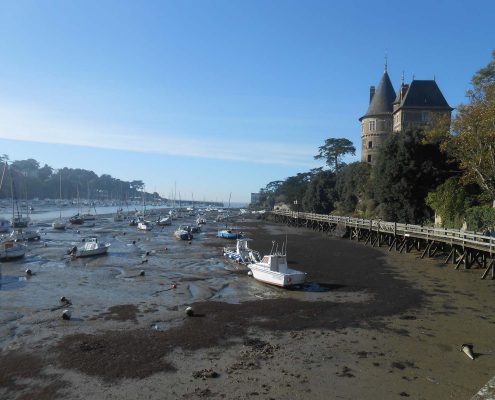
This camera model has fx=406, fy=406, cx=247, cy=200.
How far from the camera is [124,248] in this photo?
4709 cm

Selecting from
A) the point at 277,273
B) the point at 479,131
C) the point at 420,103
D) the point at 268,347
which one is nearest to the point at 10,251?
the point at 277,273

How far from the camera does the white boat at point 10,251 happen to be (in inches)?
1423

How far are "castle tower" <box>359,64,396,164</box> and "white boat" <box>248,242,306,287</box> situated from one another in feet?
175

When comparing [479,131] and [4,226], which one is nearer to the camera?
[479,131]

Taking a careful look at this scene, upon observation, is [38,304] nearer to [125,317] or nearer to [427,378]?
[125,317]

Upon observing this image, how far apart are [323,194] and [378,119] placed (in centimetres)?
1951

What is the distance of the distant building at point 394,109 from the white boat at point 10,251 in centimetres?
5016

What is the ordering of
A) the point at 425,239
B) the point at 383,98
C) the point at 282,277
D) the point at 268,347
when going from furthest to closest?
1. the point at 383,98
2. the point at 425,239
3. the point at 282,277
4. the point at 268,347

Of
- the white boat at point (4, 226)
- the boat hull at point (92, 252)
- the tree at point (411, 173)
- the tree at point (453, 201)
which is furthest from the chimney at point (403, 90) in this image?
the white boat at point (4, 226)

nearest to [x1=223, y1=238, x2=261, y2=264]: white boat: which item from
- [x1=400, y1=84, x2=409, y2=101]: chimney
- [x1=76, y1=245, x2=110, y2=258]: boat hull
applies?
[x1=76, y1=245, x2=110, y2=258]: boat hull

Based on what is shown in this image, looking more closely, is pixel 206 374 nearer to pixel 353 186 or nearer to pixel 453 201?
pixel 453 201

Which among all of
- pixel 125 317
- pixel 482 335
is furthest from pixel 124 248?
pixel 482 335

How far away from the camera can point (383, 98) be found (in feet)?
251

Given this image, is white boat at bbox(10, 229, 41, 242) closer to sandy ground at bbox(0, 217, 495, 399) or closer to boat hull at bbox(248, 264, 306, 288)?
sandy ground at bbox(0, 217, 495, 399)
